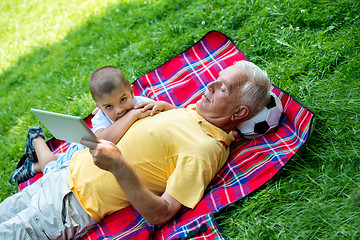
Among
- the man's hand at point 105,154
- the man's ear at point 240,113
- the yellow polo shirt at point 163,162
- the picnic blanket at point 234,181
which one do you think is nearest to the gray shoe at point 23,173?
the yellow polo shirt at point 163,162

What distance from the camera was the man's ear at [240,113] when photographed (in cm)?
299

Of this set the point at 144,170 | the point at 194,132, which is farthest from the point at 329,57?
the point at 144,170

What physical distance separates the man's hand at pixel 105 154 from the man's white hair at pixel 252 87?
3.90 ft

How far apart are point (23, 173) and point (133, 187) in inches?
79.8

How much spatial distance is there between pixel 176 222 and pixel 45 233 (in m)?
1.12

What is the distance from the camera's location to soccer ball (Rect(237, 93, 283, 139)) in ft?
9.97

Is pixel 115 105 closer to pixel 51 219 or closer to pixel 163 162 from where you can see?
pixel 163 162

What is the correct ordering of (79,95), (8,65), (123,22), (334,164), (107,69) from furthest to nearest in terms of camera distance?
(8,65) < (123,22) < (79,95) < (107,69) < (334,164)

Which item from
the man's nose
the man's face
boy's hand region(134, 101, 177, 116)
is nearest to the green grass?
the man's face

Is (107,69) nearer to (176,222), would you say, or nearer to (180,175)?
(180,175)

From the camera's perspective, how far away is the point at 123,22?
20.7 ft

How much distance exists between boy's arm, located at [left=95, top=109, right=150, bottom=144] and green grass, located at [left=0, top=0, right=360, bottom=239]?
3.57 feet

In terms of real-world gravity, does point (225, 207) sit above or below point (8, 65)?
below

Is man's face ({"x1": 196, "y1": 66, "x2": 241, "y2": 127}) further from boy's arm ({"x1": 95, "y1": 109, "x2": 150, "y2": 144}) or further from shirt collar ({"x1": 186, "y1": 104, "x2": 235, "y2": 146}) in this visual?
boy's arm ({"x1": 95, "y1": 109, "x2": 150, "y2": 144})
